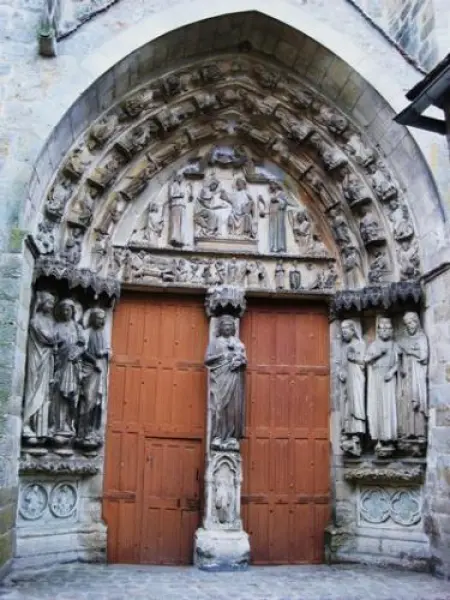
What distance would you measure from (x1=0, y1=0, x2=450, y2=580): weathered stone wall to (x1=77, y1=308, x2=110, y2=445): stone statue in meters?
0.78

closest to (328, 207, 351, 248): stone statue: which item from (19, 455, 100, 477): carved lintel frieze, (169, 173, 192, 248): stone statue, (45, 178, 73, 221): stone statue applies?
(169, 173, 192, 248): stone statue

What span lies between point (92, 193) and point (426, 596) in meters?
4.90

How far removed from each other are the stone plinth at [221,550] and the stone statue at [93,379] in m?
1.44

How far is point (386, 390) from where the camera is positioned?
7.05 meters

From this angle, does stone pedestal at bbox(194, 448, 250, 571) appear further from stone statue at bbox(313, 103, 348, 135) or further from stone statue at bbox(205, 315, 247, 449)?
stone statue at bbox(313, 103, 348, 135)

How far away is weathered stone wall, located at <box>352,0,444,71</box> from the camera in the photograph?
714cm

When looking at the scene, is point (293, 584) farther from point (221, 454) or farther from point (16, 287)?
point (16, 287)

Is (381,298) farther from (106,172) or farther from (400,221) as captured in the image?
(106,172)

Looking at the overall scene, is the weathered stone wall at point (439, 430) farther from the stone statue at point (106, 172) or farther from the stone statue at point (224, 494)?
the stone statue at point (106, 172)

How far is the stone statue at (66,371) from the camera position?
6617mm

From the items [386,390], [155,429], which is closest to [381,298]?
[386,390]

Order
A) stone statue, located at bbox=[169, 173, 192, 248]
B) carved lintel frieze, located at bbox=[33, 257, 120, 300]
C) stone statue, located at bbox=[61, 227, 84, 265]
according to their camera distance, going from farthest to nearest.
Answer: stone statue, located at bbox=[169, 173, 192, 248]
stone statue, located at bbox=[61, 227, 84, 265]
carved lintel frieze, located at bbox=[33, 257, 120, 300]

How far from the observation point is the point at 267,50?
7.58 meters

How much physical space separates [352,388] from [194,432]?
1706 mm
